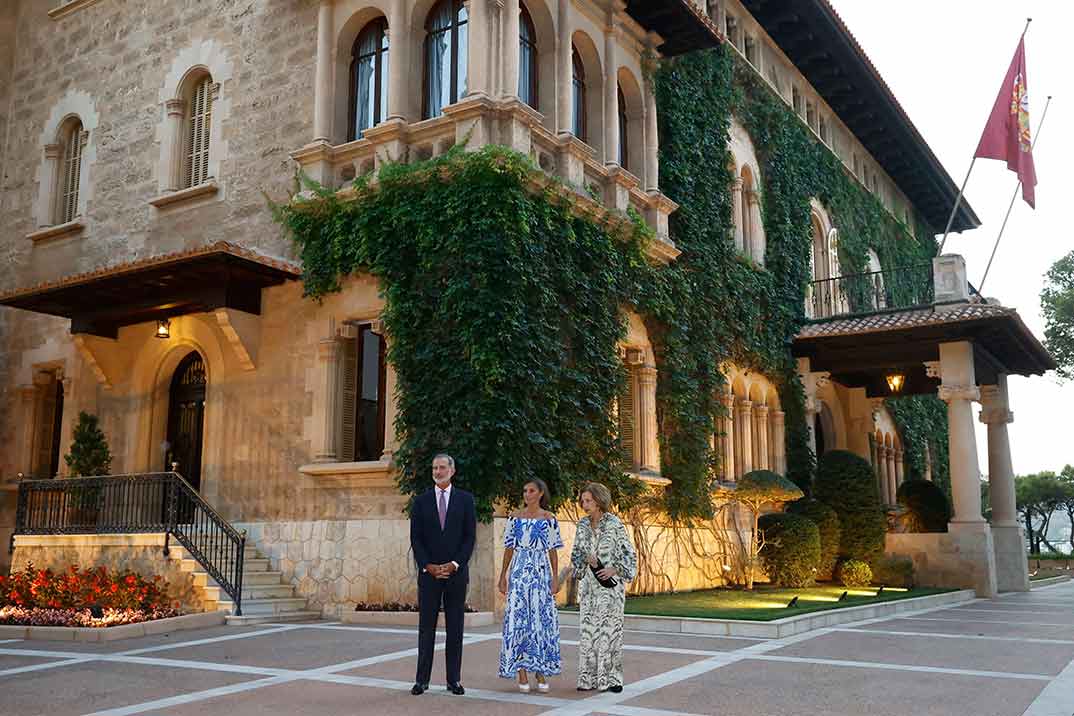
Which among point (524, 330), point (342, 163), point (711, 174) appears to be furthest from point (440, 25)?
point (711, 174)

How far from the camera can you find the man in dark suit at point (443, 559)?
7750 millimetres

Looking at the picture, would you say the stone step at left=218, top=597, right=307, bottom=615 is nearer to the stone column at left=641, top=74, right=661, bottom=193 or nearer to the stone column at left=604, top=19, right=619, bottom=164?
the stone column at left=604, top=19, right=619, bottom=164

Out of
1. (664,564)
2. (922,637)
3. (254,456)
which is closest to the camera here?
(922,637)

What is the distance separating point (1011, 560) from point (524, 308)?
15810mm

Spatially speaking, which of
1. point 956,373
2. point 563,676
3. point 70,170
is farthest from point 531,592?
point 70,170

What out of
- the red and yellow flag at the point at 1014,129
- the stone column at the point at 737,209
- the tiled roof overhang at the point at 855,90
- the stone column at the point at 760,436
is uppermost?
the tiled roof overhang at the point at 855,90

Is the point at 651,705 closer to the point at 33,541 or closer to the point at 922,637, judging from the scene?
the point at 922,637

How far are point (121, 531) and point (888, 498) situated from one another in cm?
2107

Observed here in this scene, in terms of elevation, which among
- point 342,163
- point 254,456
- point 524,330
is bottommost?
point 254,456

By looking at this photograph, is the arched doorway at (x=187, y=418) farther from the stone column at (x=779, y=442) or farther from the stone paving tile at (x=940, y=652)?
the stone column at (x=779, y=442)

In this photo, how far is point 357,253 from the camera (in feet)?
48.7

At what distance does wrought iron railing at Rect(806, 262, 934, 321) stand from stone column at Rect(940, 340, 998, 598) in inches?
90.7

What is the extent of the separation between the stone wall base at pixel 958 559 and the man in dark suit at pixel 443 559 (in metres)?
15.7

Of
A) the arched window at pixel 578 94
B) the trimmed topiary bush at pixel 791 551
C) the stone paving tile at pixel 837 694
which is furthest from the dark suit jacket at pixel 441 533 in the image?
the trimmed topiary bush at pixel 791 551
